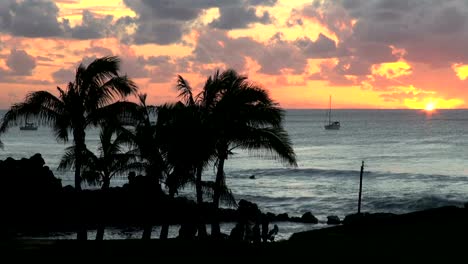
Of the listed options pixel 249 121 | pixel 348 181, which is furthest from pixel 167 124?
pixel 348 181

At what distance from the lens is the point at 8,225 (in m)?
42.6

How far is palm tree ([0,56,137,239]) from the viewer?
20719mm

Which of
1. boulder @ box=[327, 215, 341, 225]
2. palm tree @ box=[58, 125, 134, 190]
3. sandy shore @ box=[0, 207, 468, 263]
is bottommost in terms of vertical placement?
boulder @ box=[327, 215, 341, 225]

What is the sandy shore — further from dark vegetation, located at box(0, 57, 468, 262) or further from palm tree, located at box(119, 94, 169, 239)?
palm tree, located at box(119, 94, 169, 239)

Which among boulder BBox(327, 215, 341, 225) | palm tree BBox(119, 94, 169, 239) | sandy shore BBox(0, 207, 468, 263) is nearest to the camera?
sandy shore BBox(0, 207, 468, 263)

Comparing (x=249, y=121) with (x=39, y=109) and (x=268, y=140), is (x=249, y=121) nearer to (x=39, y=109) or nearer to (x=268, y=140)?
(x=268, y=140)

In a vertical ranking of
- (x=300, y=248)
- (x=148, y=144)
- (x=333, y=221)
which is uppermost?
(x=148, y=144)

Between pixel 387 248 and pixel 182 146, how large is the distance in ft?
29.5

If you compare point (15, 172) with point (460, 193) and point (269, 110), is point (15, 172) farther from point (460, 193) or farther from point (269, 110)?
point (460, 193)

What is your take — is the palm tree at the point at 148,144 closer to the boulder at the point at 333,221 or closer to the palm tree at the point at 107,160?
the palm tree at the point at 107,160

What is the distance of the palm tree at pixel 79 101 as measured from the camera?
68.0ft

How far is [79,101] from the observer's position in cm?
2092

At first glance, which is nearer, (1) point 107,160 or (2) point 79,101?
(2) point 79,101

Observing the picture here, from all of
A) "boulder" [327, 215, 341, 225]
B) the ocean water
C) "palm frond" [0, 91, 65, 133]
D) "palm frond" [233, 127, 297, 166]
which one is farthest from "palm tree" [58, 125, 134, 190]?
"boulder" [327, 215, 341, 225]
